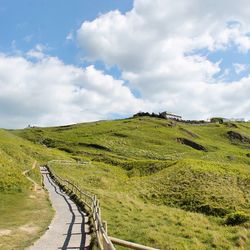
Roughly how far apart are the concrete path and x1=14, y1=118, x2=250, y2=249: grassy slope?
1.99 m

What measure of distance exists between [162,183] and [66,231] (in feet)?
121

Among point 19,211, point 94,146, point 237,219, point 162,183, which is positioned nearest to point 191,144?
point 94,146

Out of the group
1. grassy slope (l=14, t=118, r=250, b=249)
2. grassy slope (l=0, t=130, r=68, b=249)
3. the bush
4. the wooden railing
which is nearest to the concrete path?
grassy slope (l=0, t=130, r=68, b=249)

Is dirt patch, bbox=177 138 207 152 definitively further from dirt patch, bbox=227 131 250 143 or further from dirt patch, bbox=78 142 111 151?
dirt patch, bbox=78 142 111 151

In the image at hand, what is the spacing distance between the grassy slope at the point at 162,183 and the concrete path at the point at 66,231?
6.54ft

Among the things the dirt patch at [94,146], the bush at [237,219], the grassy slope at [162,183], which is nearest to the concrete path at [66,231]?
the grassy slope at [162,183]

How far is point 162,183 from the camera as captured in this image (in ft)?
189

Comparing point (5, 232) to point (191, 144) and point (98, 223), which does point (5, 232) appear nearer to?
point (98, 223)

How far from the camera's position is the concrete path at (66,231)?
734 inches

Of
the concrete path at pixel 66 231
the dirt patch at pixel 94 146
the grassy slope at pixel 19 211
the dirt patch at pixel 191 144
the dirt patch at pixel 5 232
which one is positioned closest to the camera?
the concrete path at pixel 66 231

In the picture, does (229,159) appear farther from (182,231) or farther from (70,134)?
(182,231)

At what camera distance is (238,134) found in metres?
166

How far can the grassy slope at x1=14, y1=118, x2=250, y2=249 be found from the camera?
78.6ft

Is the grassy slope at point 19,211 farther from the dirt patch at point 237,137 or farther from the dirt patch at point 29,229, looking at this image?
the dirt patch at point 237,137
